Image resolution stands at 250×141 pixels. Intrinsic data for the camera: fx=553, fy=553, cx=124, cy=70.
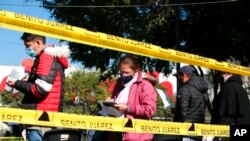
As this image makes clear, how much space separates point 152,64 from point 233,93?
15902 millimetres

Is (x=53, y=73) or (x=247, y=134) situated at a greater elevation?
(x=53, y=73)

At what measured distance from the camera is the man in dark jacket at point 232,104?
7137 millimetres

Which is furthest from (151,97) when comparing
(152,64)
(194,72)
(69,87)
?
(69,87)

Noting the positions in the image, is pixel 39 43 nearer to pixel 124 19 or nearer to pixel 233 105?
pixel 233 105

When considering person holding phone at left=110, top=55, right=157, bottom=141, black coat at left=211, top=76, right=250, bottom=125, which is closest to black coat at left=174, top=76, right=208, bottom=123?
black coat at left=211, top=76, right=250, bottom=125

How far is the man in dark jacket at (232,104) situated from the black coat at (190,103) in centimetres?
34

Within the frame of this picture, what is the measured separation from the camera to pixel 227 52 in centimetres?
2111

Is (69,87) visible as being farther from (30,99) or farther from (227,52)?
(30,99)

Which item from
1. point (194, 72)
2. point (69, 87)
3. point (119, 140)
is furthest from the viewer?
point (69, 87)

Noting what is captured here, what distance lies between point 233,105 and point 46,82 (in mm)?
3066

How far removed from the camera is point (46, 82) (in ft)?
16.4

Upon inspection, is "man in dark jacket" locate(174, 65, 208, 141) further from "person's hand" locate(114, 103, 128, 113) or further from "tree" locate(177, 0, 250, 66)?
"tree" locate(177, 0, 250, 66)

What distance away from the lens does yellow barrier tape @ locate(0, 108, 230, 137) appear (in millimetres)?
4508

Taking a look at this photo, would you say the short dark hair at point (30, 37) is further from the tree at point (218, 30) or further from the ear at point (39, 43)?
the tree at point (218, 30)
